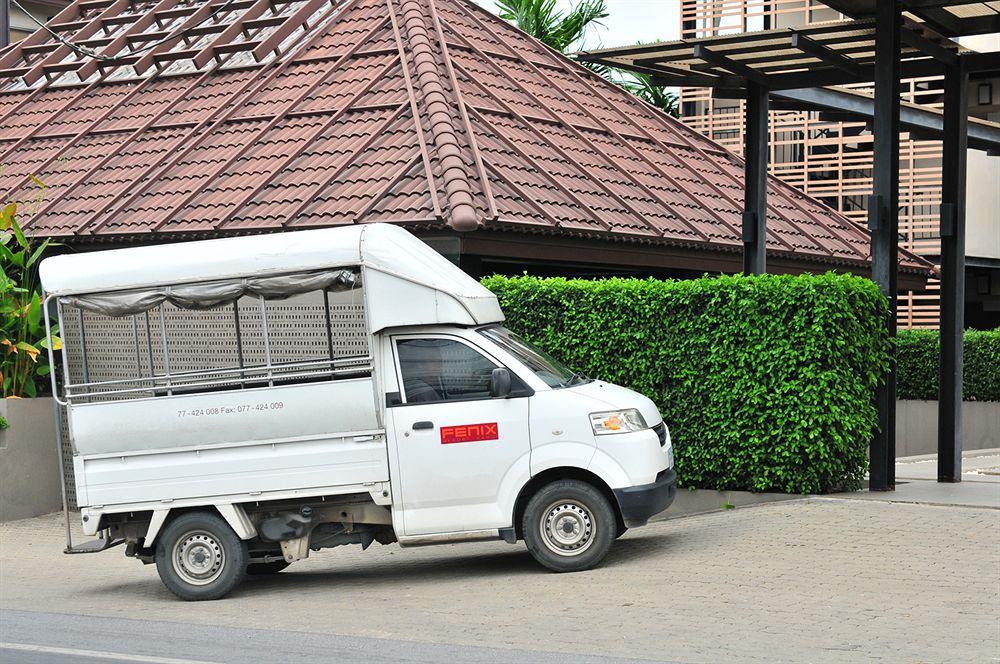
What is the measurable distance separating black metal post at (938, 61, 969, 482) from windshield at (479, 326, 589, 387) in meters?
5.23

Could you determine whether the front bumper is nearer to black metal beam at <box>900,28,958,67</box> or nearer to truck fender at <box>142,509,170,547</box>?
truck fender at <box>142,509,170,547</box>

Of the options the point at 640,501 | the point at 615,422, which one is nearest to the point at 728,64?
the point at 615,422

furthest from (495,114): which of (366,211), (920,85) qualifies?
(920,85)

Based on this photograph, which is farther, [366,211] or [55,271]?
[366,211]

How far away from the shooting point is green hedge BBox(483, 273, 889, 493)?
43.2 ft

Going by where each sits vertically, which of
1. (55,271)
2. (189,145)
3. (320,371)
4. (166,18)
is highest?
(166,18)

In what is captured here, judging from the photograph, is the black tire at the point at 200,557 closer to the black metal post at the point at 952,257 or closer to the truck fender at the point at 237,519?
the truck fender at the point at 237,519

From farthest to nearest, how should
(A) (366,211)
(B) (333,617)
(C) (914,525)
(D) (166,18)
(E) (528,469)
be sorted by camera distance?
(D) (166,18), (A) (366,211), (C) (914,525), (E) (528,469), (B) (333,617)

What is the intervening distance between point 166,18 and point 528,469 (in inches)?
593

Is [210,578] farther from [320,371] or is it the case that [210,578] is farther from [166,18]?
[166,18]

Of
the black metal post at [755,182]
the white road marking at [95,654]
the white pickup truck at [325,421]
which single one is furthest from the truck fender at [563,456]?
the black metal post at [755,182]

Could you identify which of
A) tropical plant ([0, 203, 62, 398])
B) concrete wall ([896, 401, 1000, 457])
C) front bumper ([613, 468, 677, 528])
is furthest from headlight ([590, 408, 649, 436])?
concrete wall ([896, 401, 1000, 457])

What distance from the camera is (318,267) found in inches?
429

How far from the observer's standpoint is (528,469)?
10.9 meters
